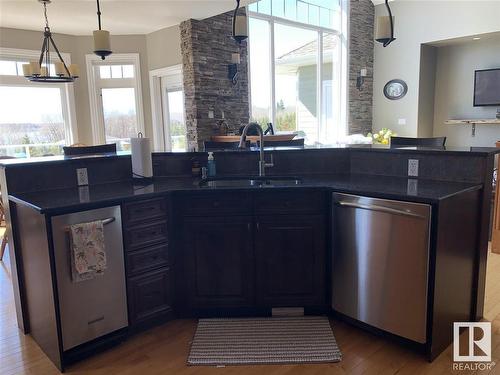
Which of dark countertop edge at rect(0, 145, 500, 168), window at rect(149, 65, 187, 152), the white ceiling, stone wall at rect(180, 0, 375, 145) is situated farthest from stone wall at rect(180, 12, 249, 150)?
dark countertop edge at rect(0, 145, 500, 168)

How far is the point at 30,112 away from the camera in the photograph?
6227 millimetres

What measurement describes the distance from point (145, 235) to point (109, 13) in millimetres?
4153

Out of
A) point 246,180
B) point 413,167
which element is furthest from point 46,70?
point 413,167

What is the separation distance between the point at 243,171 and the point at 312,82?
17.7 ft

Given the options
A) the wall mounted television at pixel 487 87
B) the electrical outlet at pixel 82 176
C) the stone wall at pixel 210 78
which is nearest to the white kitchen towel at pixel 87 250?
the electrical outlet at pixel 82 176

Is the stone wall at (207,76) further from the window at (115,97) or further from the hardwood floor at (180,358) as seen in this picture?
the hardwood floor at (180,358)

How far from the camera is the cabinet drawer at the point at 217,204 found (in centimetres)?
244

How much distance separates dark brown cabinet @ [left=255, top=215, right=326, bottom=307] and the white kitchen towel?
908 millimetres

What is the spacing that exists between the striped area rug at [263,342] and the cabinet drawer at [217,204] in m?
0.71

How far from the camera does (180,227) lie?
2.50 m

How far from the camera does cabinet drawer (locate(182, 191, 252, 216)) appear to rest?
96.1 inches

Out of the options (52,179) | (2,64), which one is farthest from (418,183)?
(2,64)

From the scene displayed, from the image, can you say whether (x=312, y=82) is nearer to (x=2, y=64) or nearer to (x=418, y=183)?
(x=2, y=64)

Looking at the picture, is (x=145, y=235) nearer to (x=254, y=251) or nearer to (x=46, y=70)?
(x=254, y=251)
